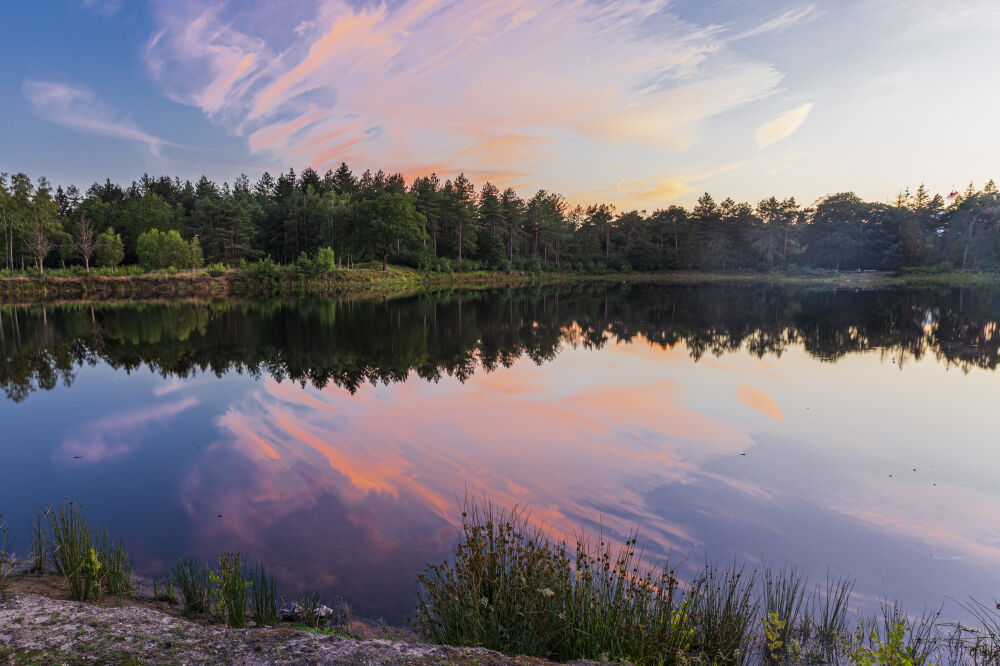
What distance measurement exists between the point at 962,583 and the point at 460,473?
Answer: 8.12m

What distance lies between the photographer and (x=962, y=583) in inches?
273

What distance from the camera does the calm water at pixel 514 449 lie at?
7949 millimetres

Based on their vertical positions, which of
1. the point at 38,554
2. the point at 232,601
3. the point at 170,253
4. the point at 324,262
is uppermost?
the point at 170,253

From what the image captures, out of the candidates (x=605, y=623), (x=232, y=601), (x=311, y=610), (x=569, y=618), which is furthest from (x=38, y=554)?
(x=605, y=623)

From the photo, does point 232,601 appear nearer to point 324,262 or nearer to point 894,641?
point 894,641

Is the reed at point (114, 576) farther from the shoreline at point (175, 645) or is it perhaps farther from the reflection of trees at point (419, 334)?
the reflection of trees at point (419, 334)

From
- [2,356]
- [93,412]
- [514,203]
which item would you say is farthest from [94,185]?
[93,412]

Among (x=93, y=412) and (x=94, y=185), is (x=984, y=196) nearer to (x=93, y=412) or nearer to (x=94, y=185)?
(x=93, y=412)

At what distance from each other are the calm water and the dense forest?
53.4 meters

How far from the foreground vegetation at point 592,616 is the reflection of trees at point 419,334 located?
12416 millimetres

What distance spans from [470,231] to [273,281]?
39.2 m

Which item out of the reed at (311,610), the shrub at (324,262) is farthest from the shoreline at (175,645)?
the shrub at (324,262)

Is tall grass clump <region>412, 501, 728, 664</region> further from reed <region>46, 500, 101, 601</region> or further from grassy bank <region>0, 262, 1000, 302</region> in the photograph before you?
grassy bank <region>0, 262, 1000, 302</region>

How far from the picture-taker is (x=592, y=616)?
504 cm
